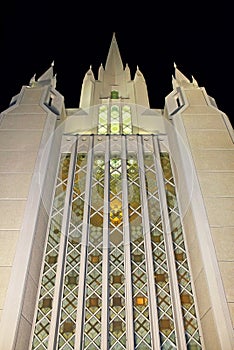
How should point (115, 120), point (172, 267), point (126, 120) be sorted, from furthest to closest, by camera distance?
point (126, 120) < point (115, 120) < point (172, 267)

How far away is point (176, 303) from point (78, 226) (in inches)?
128

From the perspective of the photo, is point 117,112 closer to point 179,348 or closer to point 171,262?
point 171,262

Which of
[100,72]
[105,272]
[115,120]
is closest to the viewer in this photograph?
[105,272]

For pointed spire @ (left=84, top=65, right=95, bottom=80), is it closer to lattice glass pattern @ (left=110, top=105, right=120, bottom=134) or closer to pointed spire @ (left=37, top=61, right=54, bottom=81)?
pointed spire @ (left=37, top=61, right=54, bottom=81)

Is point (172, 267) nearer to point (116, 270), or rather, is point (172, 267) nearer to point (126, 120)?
point (116, 270)

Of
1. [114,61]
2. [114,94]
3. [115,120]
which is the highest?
[114,61]

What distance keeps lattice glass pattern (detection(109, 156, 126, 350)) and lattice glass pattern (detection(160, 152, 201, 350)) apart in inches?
55.3

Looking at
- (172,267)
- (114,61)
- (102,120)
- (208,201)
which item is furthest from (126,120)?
(114,61)

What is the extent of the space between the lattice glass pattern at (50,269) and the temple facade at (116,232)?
0.08 ft

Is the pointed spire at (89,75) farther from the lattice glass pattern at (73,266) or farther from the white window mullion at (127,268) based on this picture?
the white window mullion at (127,268)

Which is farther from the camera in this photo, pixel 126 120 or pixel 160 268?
pixel 126 120

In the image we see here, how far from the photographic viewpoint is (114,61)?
22219 millimetres

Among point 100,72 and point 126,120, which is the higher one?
point 100,72

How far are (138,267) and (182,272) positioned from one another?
110 centimetres
